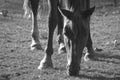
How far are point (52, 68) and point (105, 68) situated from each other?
1.18 meters

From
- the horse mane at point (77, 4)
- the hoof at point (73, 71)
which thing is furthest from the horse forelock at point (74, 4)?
the hoof at point (73, 71)

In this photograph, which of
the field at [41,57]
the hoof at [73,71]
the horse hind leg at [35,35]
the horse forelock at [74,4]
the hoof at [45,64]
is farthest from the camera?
the horse hind leg at [35,35]

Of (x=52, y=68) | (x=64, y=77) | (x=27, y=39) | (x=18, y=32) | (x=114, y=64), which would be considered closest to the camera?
(x=64, y=77)

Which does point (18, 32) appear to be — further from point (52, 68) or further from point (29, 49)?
point (52, 68)

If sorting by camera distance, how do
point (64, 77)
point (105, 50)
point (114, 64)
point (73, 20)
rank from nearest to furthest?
point (73, 20), point (64, 77), point (114, 64), point (105, 50)

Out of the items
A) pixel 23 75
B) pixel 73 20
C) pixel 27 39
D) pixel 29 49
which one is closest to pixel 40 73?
pixel 23 75

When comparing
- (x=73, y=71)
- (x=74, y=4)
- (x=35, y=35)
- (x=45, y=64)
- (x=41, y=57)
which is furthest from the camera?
(x=35, y=35)

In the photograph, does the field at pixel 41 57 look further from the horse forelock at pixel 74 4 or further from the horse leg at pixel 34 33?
the horse forelock at pixel 74 4

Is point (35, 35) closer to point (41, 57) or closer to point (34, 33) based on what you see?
point (34, 33)

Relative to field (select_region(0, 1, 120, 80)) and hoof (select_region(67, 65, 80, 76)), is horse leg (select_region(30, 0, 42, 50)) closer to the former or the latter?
field (select_region(0, 1, 120, 80))

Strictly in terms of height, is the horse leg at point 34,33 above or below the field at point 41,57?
above

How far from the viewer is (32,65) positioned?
20.1 ft

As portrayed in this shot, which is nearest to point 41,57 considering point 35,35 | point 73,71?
point 35,35

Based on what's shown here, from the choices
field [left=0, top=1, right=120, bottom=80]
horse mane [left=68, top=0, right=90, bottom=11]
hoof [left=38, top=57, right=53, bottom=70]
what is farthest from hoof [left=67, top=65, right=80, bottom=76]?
horse mane [left=68, top=0, right=90, bottom=11]
